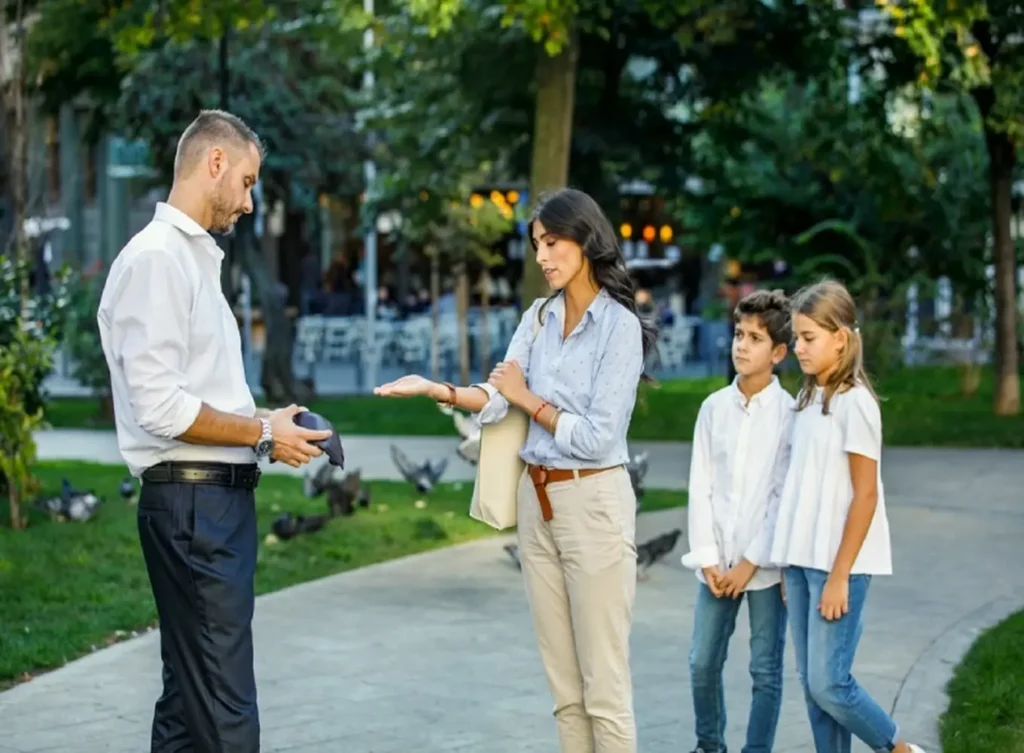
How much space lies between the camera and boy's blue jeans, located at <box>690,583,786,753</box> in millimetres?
5832

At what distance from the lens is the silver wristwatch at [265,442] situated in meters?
4.70

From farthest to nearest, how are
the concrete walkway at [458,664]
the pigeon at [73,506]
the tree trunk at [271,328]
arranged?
the tree trunk at [271,328] → the pigeon at [73,506] → the concrete walkway at [458,664]

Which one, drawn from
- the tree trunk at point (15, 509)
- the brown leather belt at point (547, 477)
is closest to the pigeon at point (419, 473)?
the tree trunk at point (15, 509)

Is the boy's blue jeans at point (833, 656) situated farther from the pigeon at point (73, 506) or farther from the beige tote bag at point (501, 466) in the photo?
the pigeon at point (73, 506)

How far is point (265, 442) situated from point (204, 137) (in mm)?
798

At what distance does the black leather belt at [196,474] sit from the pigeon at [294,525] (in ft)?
21.5

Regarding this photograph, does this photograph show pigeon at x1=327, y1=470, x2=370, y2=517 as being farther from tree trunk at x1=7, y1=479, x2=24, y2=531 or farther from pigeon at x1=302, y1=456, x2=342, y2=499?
tree trunk at x1=7, y1=479, x2=24, y2=531

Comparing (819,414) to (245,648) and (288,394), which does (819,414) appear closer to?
(245,648)

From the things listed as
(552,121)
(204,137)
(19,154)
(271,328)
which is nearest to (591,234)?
(204,137)

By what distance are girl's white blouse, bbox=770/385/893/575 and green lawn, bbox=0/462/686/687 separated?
358 cm

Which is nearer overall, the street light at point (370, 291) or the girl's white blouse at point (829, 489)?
the girl's white blouse at point (829, 489)

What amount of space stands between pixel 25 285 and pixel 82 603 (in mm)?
4086

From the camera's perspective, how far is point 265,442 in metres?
4.71

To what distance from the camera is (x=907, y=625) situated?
8.82m
